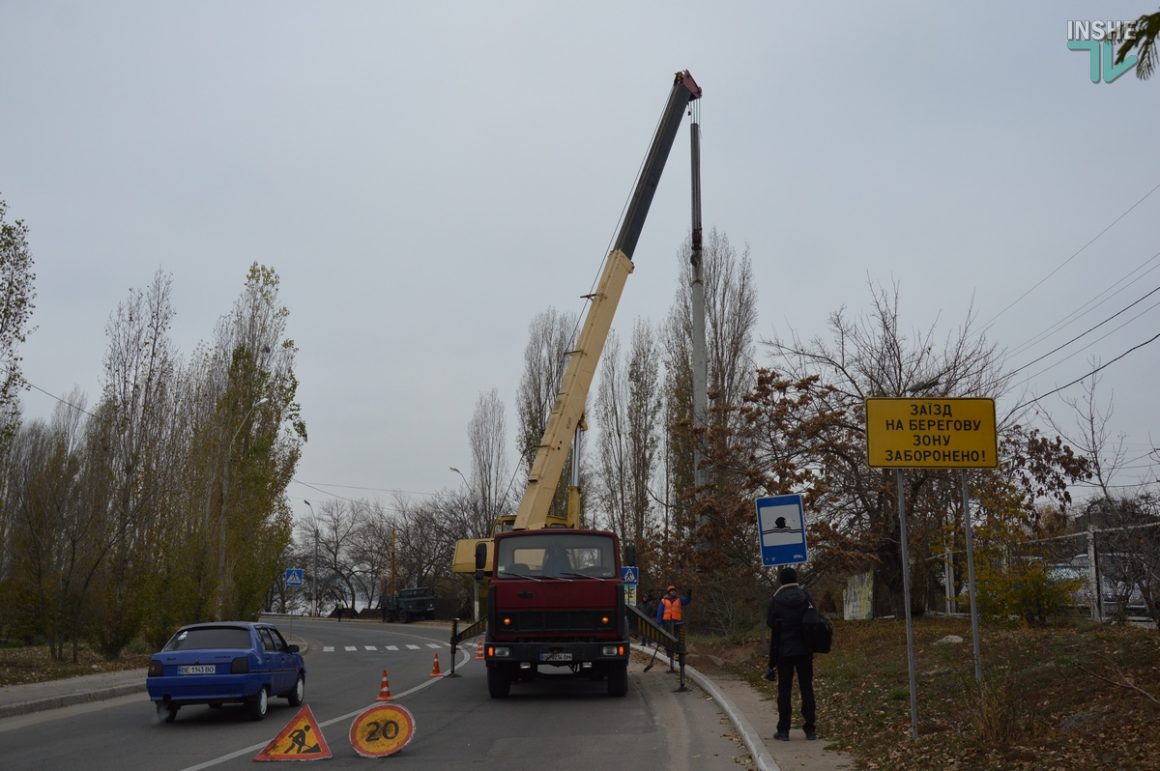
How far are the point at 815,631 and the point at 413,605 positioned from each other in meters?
56.6

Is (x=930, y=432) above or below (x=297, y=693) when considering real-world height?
above

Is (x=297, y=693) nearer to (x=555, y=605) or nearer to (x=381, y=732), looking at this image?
(x=555, y=605)

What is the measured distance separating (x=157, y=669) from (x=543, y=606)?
227 inches

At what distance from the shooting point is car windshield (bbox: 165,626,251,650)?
14102mm

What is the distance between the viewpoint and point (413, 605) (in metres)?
64.6

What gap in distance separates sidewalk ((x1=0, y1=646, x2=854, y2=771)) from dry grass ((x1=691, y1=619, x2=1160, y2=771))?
40 cm

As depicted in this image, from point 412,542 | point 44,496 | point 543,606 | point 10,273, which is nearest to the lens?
point 543,606

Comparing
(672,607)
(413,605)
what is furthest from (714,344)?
(413,605)

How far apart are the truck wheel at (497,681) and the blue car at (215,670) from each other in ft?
11.4

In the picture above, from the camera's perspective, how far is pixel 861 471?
22.8 meters

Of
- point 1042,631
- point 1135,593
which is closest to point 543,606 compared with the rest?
point 1042,631

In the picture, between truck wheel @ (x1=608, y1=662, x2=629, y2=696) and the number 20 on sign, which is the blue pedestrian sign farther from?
the number 20 on sign

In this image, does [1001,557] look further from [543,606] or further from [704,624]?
[704,624]

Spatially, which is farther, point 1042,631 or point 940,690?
point 1042,631
